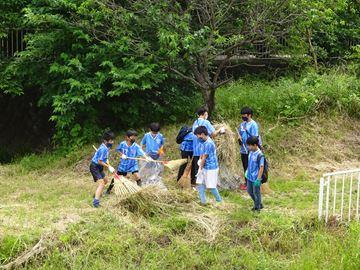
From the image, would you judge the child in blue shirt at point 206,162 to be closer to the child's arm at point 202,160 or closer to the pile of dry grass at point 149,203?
the child's arm at point 202,160

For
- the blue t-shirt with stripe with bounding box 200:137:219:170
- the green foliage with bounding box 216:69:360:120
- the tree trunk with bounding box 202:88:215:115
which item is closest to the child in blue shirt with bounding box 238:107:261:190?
the blue t-shirt with stripe with bounding box 200:137:219:170

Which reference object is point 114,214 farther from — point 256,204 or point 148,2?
point 148,2

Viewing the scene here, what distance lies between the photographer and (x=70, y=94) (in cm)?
1216

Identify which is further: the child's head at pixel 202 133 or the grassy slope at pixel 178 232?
the child's head at pixel 202 133

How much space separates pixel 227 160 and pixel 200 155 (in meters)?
1.25

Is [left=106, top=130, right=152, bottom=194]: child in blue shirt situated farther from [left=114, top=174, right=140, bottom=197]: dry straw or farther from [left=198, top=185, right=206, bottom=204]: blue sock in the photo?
[left=198, top=185, right=206, bottom=204]: blue sock

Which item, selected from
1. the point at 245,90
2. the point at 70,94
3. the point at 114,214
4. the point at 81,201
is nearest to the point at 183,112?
the point at 245,90

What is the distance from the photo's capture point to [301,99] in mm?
13008

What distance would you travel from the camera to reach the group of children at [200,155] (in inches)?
326

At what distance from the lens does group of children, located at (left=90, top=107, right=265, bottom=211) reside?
829 cm

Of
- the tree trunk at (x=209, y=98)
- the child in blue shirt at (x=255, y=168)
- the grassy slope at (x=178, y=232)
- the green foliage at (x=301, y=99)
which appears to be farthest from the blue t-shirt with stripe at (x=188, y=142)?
the green foliage at (x=301, y=99)

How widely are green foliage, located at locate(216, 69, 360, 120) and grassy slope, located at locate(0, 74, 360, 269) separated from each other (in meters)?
3.26

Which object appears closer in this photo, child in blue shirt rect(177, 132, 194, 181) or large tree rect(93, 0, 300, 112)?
child in blue shirt rect(177, 132, 194, 181)

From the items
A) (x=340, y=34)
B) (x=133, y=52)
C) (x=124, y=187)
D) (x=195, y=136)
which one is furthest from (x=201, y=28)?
(x=340, y=34)
